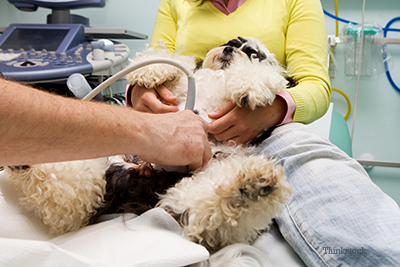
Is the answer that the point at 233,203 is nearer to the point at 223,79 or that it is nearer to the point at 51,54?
the point at 223,79

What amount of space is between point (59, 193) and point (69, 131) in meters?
0.26

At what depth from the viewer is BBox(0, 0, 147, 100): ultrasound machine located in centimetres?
147

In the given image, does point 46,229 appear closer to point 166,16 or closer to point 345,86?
point 166,16

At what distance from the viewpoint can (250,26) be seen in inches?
56.9

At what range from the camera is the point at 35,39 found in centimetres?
197

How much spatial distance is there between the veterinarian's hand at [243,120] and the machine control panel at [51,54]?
86cm

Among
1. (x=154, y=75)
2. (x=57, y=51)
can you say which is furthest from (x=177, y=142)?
(x=57, y=51)

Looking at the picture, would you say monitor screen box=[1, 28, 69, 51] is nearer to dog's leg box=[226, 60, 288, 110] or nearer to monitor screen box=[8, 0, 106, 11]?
monitor screen box=[8, 0, 106, 11]

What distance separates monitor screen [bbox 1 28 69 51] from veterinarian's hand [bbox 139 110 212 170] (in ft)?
4.73

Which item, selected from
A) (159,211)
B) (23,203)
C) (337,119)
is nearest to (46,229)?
(23,203)

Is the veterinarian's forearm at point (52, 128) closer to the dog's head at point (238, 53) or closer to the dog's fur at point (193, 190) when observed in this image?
the dog's fur at point (193, 190)

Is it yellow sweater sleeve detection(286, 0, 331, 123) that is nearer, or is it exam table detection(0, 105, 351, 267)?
exam table detection(0, 105, 351, 267)

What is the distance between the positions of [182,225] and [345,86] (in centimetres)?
224

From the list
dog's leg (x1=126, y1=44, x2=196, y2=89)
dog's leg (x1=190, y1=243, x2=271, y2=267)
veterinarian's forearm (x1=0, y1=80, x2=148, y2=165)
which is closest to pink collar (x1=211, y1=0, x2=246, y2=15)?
dog's leg (x1=126, y1=44, x2=196, y2=89)
